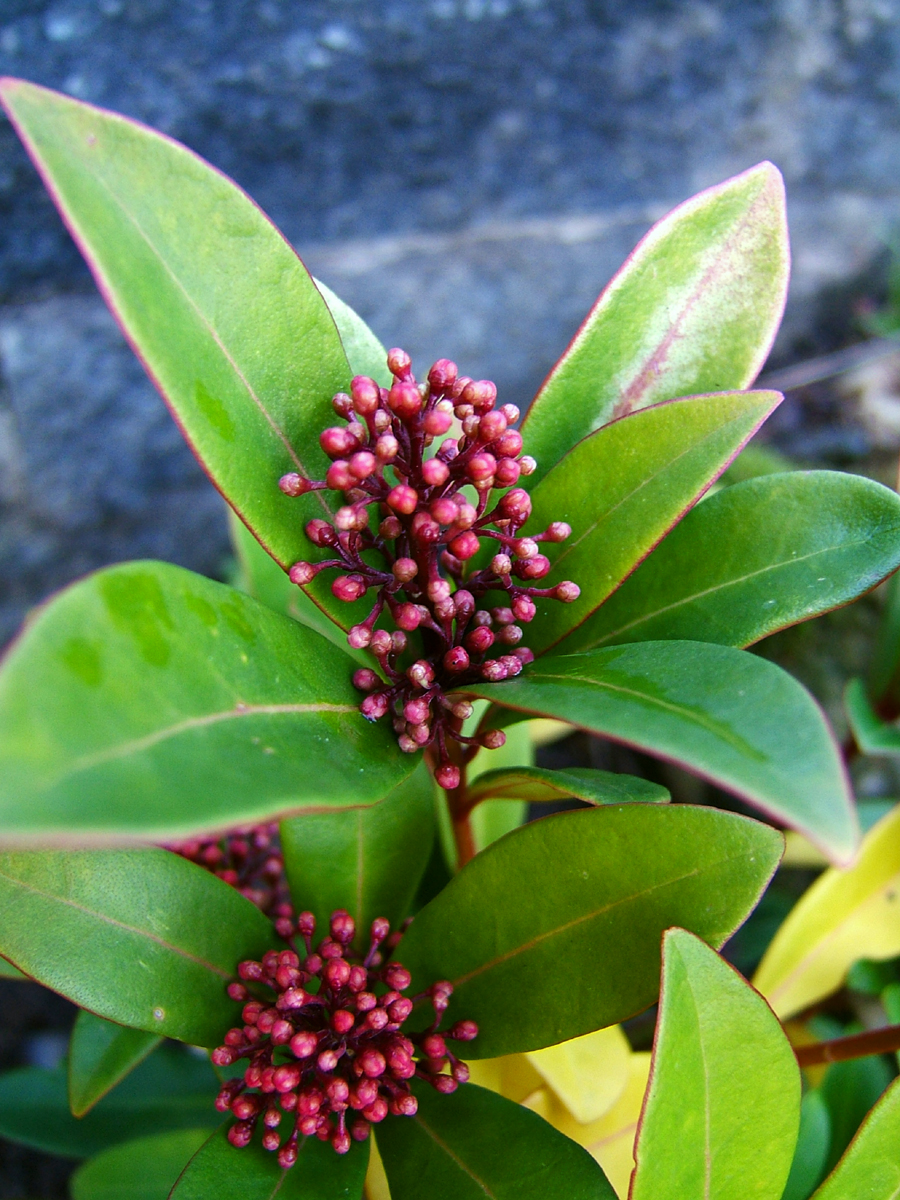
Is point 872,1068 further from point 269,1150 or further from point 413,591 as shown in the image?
point 413,591

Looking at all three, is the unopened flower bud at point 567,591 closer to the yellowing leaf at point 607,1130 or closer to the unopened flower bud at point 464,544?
the unopened flower bud at point 464,544

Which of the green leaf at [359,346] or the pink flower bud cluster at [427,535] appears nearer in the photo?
the pink flower bud cluster at [427,535]

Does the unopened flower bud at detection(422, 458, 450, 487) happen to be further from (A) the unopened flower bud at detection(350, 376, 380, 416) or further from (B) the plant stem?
(B) the plant stem

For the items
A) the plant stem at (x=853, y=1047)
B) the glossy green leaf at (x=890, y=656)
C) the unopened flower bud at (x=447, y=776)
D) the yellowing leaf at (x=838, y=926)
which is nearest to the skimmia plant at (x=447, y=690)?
the unopened flower bud at (x=447, y=776)

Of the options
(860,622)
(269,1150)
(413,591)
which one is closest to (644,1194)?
(269,1150)

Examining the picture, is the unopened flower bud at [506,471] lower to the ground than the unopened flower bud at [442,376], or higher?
lower

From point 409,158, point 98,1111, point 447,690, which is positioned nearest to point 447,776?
point 447,690

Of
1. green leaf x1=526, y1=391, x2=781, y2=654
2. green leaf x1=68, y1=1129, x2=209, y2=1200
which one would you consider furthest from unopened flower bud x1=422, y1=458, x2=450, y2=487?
green leaf x1=68, y1=1129, x2=209, y2=1200
